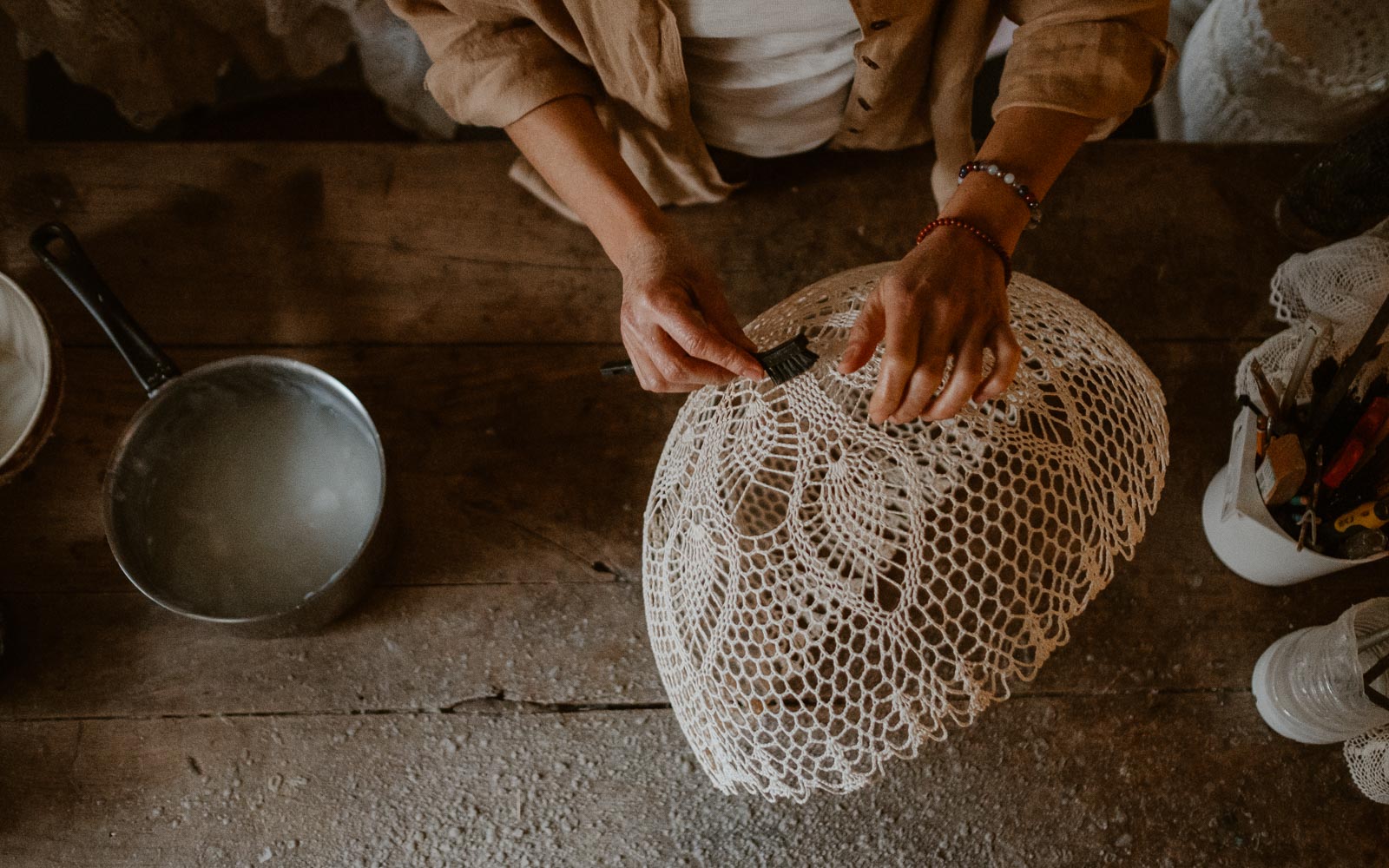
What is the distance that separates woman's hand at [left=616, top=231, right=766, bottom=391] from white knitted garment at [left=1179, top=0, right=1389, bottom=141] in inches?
36.4

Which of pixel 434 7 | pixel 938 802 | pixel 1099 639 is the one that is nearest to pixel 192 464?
pixel 434 7

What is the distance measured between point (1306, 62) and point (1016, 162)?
765 mm

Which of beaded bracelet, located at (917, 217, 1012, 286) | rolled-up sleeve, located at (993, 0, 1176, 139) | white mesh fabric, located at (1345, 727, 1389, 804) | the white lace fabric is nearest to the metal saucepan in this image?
the white lace fabric

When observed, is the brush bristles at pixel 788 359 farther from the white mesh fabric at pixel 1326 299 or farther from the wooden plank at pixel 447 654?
the white mesh fabric at pixel 1326 299

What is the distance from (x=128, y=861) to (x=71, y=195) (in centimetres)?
69

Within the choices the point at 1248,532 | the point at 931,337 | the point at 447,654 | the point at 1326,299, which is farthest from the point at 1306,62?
the point at 447,654

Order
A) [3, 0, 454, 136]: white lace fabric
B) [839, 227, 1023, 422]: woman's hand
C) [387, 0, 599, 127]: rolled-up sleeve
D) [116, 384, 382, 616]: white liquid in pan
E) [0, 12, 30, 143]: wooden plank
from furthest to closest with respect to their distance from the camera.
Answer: [0, 12, 30, 143]: wooden plank, [3, 0, 454, 136]: white lace fabric, [116, 384, 382, 616]: white liquid in pan, [387, 0, 599, 127]: rolled-up sleeve, [839, 227, 1023, 422]: woman's hand

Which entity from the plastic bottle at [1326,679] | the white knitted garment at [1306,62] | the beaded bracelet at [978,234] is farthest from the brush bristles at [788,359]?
the white knitted garment at [1306,62]

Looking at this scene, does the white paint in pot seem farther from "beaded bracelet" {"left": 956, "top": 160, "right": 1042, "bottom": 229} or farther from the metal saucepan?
"beaded bracelet" {"left": 956, "top": 160, "right": 1042, "bottom": 229}

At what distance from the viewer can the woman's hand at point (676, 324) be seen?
0.57 m

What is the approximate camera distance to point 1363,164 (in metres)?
0.84

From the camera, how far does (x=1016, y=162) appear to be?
0.63 meters

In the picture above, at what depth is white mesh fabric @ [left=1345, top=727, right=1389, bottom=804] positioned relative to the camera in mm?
723

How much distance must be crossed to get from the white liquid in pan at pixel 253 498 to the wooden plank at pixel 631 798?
0.14 m
